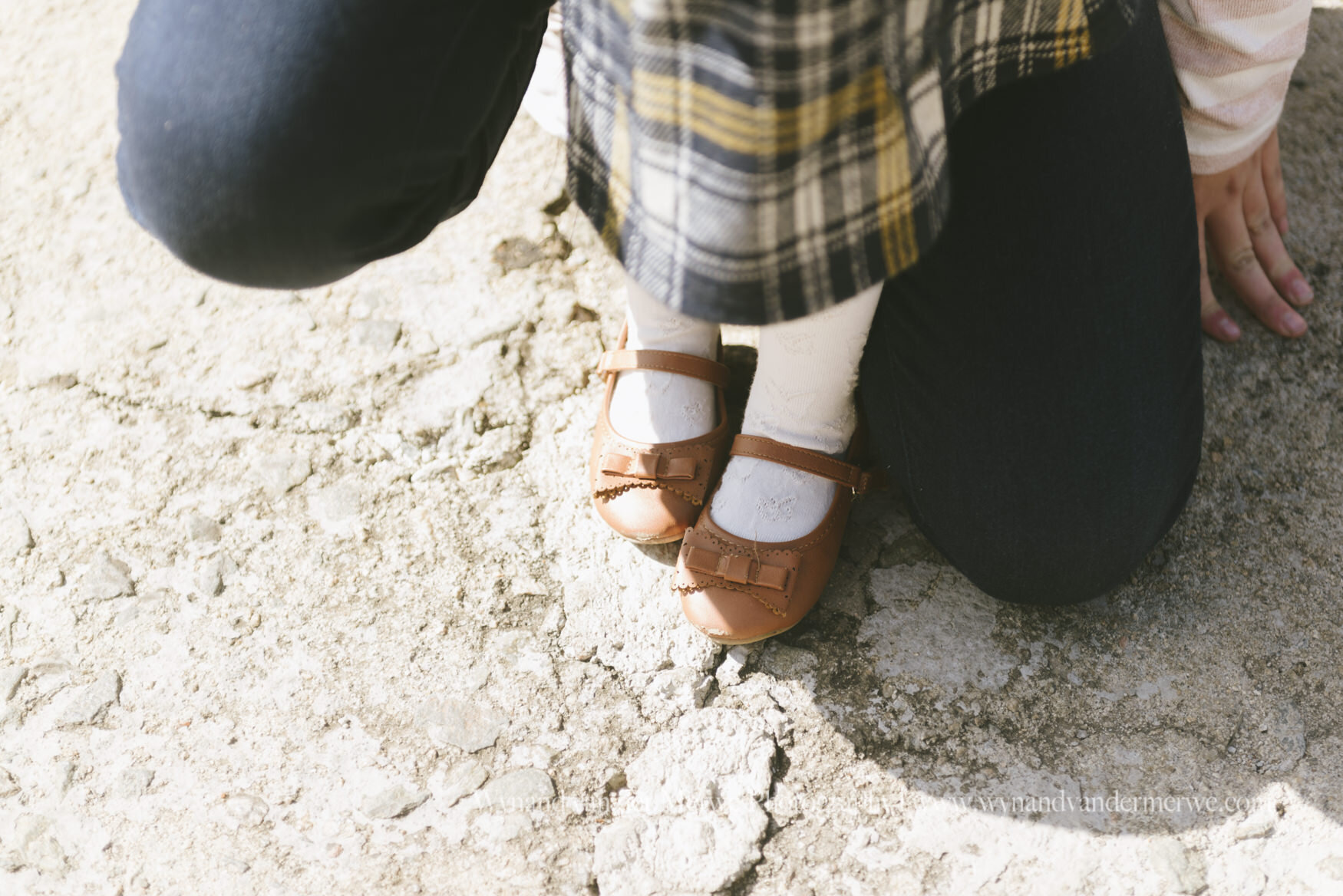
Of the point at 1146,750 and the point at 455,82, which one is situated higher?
the point at 455,82

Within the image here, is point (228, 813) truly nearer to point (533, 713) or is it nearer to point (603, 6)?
point (533, 713)

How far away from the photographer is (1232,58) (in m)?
0.92

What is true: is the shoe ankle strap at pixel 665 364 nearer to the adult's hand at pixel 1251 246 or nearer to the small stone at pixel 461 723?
the small stone at pixel 461 723

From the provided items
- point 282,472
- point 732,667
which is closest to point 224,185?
point 282,472

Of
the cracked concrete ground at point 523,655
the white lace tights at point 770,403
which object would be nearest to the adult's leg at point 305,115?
the white lace tights at point 770,403

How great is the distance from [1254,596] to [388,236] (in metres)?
0.95

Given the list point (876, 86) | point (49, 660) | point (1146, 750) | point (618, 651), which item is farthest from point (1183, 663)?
point (49, 660)

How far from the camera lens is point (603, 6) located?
0.54 meters

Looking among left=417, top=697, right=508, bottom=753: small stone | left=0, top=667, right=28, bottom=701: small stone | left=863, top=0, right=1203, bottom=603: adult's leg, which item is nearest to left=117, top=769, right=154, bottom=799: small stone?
left=0, top=667, right=28, bottom=701: small stone

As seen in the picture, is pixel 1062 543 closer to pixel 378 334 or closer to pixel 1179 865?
pixel 1179 865

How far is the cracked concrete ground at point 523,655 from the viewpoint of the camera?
33.5 inches

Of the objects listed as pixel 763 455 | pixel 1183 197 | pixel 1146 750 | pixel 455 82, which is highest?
pixel 455 82

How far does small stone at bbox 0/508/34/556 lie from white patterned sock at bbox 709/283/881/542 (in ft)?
2.62

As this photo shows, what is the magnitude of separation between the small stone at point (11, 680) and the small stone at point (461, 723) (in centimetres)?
44
